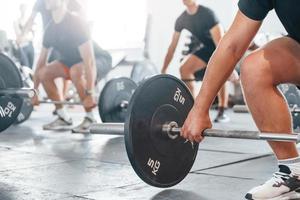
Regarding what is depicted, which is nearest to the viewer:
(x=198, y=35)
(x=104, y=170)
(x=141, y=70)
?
(x=104, y=170)

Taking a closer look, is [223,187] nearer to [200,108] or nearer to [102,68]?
[200,108]

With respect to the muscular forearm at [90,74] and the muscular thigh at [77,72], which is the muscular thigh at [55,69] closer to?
the muscular thigh at [77,72]

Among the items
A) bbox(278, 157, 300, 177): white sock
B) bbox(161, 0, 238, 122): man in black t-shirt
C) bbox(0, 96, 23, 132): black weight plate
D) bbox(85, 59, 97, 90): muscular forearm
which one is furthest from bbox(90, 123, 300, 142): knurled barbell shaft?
bbox(161, 0, 238, 122): man in black t-shirt

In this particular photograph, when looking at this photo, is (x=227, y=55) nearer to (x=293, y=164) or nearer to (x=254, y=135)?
(x=254, y=135)

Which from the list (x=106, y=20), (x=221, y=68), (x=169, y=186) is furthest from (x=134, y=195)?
(x=106, y=20)

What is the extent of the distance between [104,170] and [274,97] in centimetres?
94

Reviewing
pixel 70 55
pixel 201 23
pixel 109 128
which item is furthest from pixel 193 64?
pixel 109 128

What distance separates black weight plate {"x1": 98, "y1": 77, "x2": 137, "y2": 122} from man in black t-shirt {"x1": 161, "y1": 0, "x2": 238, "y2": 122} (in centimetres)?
56

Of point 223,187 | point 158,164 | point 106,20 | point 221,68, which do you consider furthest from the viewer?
point 106,20

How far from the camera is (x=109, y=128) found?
5.64 ft

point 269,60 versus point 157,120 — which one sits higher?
point 269,60

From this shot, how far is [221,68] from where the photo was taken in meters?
1.41

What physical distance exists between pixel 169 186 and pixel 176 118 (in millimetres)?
236

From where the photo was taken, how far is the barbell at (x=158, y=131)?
156cm
